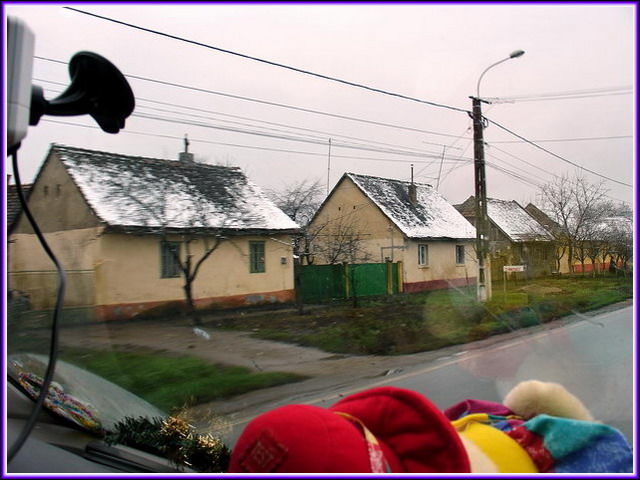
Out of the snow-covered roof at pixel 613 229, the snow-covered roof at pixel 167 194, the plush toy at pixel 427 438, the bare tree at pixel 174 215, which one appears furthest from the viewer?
the bare tree at pixel 174 215

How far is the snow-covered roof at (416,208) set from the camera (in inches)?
116

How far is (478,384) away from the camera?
9.09 feet

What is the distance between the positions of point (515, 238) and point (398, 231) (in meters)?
0.78

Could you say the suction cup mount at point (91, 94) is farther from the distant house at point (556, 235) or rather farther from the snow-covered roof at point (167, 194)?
the distant house at point (556, 235)

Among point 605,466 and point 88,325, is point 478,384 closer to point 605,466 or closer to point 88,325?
point 605,466

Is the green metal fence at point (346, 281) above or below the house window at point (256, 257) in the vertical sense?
below

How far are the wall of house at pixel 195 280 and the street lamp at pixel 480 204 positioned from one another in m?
1.05

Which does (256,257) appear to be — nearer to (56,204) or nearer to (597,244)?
(56,204)

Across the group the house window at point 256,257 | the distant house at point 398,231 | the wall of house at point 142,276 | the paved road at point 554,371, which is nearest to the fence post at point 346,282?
the distant house at point 398,231

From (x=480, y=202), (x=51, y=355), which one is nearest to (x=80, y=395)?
(x=51, y=355)

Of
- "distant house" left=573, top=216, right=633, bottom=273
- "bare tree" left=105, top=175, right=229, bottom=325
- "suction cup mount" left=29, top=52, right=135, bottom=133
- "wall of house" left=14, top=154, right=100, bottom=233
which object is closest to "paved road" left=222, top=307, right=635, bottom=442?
"distant house" left=573, top=216, right=633, bottom=273

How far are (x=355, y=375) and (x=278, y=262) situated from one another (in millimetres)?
802

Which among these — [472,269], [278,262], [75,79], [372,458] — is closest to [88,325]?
[278,262]

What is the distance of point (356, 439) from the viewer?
1277 mm
